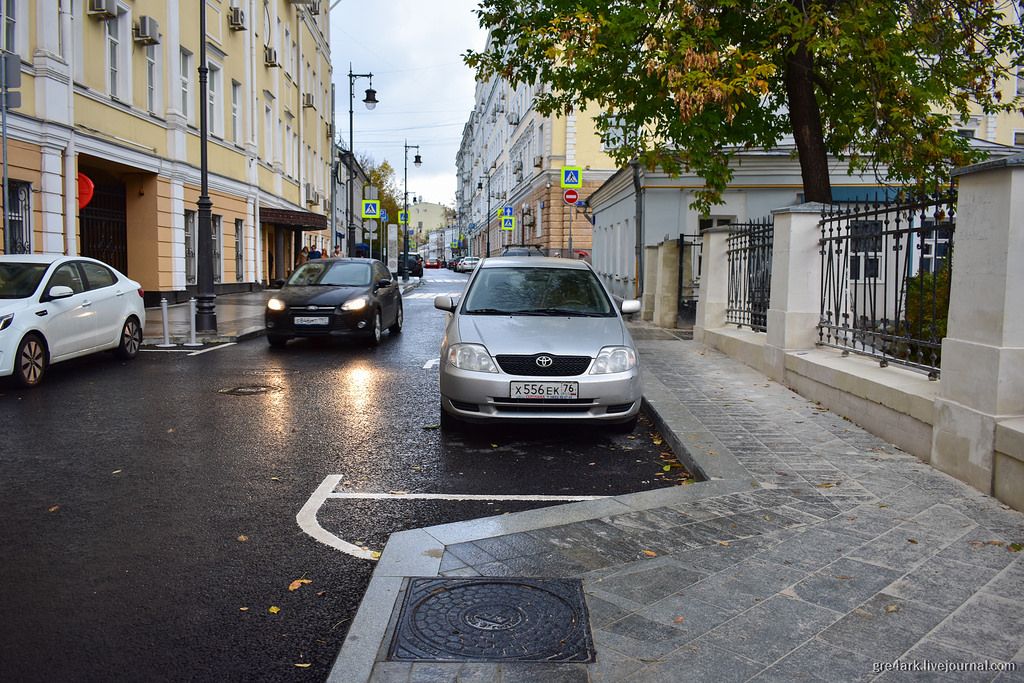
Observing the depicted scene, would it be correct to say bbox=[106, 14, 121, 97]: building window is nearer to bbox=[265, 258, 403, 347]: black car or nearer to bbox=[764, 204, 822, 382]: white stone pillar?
bbox=[265, 258, 403, 347]: black car

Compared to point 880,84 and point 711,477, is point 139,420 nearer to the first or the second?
point 711,477

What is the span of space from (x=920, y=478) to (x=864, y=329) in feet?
8.84

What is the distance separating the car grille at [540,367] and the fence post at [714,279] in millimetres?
7525

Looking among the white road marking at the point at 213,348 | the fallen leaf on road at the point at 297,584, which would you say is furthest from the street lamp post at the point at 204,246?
the fallen leaf on road at the point at 297,584

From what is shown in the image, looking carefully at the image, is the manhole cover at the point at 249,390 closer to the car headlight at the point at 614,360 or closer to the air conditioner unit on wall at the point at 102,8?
the car headlight at the point at 614,360

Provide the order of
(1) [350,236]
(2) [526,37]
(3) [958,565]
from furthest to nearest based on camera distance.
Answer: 1. (1) [350,236]
2. (2) [526,37]
3. (3) [958,565]

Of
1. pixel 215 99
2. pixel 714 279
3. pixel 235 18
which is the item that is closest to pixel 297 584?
pixel 714 279

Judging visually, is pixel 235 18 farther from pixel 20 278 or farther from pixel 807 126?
pixel 807 126

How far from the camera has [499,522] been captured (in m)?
4.86

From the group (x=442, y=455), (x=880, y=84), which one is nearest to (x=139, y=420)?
(x=442, y=455)

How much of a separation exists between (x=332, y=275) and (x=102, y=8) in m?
8.78

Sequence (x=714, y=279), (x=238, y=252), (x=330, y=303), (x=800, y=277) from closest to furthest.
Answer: (x=800, y=277)
(x=714, y=279)
(x=330, y=303)
(x=238, y=252)

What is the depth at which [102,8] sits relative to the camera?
18.8 meters

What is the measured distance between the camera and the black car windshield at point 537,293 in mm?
8258
